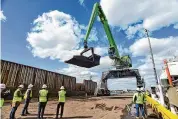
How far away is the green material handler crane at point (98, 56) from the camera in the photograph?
18.1m

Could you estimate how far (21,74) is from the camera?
20812mm

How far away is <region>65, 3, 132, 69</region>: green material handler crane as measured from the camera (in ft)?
59.4

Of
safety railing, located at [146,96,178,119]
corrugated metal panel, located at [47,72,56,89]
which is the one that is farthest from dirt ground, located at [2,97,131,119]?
corrugated metal panel, located at [47,72,56,89]

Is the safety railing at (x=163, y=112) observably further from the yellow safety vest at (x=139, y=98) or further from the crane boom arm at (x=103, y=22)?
the crane boom arm at (x=103, y=22)

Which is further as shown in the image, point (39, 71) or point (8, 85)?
point (39, 71)

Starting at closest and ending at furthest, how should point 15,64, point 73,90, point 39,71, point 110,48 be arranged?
1. point 15,64
2. point 39,71
3. point 110,48
4. point 73,90

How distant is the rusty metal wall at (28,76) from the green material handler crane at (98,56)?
6.21 m

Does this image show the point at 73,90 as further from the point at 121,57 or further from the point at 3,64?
the point at 3,64

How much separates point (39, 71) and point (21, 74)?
363 centimetres

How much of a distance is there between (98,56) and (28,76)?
28.0 ft

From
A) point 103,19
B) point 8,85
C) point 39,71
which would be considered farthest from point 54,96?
point 103,19

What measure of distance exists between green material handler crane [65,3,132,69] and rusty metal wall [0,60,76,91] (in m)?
6.21

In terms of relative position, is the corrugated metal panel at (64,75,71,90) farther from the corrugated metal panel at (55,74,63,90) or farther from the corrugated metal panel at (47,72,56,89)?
the corrugated metal panel at (47,72,56,89)

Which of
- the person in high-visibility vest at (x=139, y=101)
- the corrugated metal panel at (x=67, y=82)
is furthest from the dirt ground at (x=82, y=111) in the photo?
the corrugated metal panel at (x=67, y=82)
